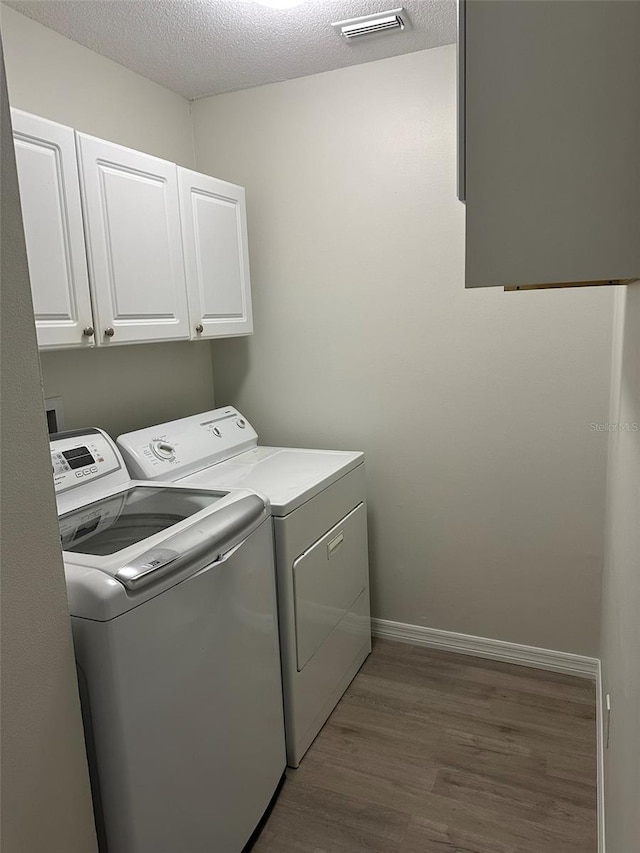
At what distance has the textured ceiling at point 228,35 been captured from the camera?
2.01 meters

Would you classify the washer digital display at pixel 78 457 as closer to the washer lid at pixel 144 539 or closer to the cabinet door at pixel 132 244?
the washer lid at pixel 144 539

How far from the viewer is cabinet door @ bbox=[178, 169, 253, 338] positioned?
234 cm

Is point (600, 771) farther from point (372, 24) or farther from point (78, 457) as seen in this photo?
point (372, 24)

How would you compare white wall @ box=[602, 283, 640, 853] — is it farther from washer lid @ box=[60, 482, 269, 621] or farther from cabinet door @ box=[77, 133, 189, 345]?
cabinet door @ box=[77, 133, 189, 345]

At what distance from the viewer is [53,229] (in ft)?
5.71

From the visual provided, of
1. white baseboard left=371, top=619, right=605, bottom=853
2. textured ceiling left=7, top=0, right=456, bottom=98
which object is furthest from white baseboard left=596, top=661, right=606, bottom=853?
textured ceiling left=7, top=0, right=456, bottom=98

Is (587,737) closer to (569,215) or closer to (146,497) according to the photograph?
(146,497)

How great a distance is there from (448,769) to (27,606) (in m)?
1.57

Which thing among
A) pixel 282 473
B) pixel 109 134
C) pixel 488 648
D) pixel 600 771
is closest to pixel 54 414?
pixel 282 473

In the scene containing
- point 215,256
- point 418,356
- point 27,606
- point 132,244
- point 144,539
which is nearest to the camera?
point 27,606

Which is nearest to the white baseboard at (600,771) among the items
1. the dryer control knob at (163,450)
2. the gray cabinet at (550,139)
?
the gray cabinet at (550,139)

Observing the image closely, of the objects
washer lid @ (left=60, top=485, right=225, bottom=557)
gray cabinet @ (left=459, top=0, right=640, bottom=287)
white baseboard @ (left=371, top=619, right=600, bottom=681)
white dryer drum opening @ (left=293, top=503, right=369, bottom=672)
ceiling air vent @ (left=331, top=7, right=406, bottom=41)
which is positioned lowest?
white baseboard @ (left=371, top=619, right=600, bottom=681)

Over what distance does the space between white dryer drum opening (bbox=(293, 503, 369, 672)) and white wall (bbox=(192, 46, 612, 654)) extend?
26 cm

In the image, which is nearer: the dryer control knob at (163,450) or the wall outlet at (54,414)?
the wall outlet at (54,414)
